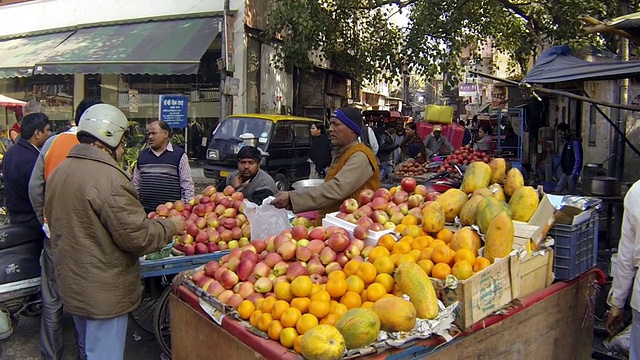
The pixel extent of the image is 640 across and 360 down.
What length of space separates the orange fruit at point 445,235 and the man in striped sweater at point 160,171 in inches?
114

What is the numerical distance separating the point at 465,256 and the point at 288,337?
1.04 metres

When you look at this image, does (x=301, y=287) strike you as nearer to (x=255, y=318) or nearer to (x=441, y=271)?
(x=255, y=318)

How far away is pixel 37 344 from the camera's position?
464 cm

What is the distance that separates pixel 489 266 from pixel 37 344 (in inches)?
162

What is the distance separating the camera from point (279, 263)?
9.50ft

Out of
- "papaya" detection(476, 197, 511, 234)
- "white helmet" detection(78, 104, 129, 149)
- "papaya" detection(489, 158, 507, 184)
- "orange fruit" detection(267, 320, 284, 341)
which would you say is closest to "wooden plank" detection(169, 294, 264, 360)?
"orange fruit" detection(267, 320, 284, 341)

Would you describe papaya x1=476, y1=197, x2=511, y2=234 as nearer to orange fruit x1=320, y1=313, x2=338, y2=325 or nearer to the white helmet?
orange fruit x1=320, y1=313, x2=338, y2=325

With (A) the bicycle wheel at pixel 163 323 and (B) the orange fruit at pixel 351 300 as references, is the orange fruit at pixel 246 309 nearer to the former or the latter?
(B) the orange fruit at pixel 351 300

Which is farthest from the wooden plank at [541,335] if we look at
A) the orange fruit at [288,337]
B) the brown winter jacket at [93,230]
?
the brown winter jacket at [93,230]

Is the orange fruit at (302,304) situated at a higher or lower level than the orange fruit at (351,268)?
lower

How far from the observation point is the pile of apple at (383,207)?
327cm

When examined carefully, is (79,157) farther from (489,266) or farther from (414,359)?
(489,266)

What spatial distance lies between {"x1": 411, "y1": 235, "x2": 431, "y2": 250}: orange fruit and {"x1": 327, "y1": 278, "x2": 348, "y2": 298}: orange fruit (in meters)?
0.56

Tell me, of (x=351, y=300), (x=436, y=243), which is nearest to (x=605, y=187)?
(x=436, y=243)
